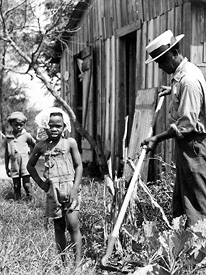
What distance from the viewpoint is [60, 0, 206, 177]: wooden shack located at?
7045 mm

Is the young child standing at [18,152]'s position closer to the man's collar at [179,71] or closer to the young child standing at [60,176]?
the young child standing at [60,176]

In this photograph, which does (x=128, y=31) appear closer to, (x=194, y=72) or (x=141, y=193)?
(x=141, y=193)

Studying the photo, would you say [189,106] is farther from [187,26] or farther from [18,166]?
[18,166]

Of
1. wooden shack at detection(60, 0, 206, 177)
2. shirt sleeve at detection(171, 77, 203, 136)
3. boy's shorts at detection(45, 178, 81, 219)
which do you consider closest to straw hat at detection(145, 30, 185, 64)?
shirt sleeve at detection(171, 77, 203, 136)

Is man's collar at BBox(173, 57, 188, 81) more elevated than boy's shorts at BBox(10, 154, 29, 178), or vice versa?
man's collar at BBox(173, 57, 188, 81)

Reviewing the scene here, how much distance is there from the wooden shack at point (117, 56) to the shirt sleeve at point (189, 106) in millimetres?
2952

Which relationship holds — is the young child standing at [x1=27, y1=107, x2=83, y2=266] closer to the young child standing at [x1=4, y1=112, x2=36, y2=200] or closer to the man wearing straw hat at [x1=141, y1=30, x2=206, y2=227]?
the man wearing straw hat at [x1=141, y1=30, x2=206, y2=227]

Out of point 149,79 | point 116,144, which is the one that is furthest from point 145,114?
point 116,144

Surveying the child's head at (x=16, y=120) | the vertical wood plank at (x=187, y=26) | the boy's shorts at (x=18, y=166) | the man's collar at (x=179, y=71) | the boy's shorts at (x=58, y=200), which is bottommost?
the boy's shorts at (x=18, y=166)

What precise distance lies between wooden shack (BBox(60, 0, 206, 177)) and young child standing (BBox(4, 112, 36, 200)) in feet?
7.38

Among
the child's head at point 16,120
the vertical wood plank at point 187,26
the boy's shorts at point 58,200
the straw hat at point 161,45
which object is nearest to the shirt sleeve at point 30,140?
the child's head at point 16,120

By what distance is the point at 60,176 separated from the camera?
420 centimetres

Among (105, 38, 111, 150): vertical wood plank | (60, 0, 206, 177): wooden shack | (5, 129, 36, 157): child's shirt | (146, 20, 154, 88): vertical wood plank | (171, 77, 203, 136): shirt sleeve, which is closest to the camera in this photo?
(171, 77, 203, 136): shirt sleeve

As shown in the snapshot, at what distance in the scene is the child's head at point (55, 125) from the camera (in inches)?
165
